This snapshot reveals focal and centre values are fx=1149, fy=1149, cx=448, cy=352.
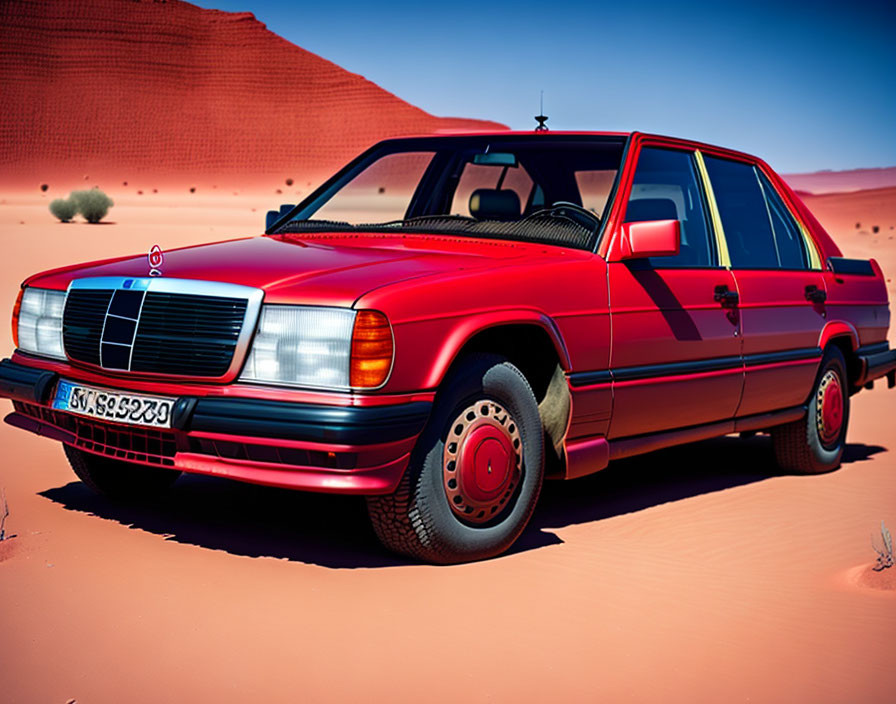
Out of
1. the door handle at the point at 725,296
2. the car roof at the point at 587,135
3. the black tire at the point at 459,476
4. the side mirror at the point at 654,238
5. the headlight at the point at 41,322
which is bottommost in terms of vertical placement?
the black tire at the point at 459,476

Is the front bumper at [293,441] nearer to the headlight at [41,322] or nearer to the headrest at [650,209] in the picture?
the headlight at [41,322]

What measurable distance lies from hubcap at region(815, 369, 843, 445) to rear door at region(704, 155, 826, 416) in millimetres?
289

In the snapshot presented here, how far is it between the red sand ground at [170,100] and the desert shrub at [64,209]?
71.2 meters

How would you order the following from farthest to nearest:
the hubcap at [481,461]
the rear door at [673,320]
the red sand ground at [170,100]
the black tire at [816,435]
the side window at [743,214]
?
1. the red sand ground at [170,100]
2. the black tire at [816,435]
3. the side window at [743,214]
4. the rear door at [673,320]
5. the hubcap at [481,461]

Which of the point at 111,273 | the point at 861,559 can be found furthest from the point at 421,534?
the point at 861,559

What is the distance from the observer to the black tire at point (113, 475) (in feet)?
18.1

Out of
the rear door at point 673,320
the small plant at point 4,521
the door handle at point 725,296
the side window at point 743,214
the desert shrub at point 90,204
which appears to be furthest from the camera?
the desert shrub at point 90,204

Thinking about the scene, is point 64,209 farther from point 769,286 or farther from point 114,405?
point 114,405

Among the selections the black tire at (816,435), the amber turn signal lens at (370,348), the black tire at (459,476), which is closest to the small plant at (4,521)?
the black tire at (459,476)

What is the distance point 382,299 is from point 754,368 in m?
2.74

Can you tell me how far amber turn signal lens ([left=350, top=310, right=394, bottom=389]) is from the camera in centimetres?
411

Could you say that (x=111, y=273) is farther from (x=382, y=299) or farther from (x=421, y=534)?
(x=421, y=534)

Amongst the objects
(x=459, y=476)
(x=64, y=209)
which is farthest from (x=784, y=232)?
(x=64, y=209)

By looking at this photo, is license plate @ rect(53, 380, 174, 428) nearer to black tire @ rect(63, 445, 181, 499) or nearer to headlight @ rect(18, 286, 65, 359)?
headlight @ rect(18, 286, 65, 359)
